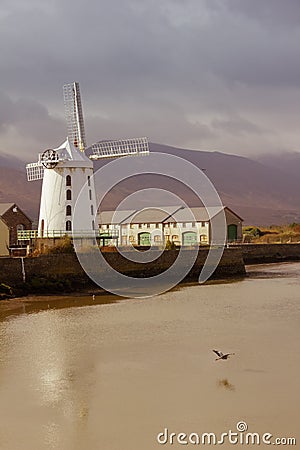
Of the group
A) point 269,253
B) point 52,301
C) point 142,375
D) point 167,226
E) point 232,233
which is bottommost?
point 142,375

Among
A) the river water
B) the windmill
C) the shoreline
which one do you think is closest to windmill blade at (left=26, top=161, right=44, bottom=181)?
the windmill

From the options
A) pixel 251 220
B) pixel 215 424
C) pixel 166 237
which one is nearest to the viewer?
pixel 215 424

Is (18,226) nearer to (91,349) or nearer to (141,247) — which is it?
(141,247)

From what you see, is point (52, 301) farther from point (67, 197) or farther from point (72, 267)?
point (67, 197)

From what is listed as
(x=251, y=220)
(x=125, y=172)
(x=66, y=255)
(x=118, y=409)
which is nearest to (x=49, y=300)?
(x=66, y=255)

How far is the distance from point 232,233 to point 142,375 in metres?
36.2

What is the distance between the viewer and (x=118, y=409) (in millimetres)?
11219

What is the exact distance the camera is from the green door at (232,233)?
48281 millimetres

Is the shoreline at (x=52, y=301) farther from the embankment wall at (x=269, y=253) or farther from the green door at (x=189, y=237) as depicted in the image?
the green door at (x=189, y=237)

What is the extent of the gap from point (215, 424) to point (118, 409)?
66.5 inches

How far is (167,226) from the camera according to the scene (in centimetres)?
4650

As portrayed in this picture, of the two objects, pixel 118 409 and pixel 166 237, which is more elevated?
pixel 166 237

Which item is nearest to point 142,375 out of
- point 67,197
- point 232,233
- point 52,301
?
point 52,301

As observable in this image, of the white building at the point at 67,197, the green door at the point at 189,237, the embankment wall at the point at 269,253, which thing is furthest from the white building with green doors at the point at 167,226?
the white building at the point at 67,197
